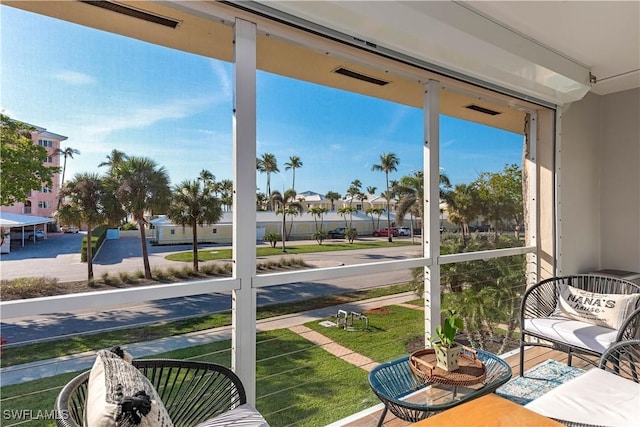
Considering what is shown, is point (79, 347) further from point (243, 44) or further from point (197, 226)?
point (243, 44)

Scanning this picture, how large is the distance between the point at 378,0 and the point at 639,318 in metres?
2.62

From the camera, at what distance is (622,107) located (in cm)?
342

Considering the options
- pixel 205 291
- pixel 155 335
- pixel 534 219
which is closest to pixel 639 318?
pixel 534 219

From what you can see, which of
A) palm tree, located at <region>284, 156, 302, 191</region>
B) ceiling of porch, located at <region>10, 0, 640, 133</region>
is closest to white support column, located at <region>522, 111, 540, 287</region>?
ceiling of porch, located at <region>10, 0, 640, 133</region>

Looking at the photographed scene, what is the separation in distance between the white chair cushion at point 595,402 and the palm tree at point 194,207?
1711mm

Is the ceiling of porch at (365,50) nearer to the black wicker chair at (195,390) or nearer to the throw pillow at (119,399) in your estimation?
the throw pillow at (119,399)

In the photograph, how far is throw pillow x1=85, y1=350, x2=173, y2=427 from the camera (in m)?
0.87

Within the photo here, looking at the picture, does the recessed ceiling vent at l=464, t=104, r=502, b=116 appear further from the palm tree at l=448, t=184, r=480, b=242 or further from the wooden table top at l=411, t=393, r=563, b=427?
the wooden table top at l=411, t=393, r=563, b=427

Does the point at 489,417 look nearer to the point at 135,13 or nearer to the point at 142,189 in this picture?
the point at 142,189

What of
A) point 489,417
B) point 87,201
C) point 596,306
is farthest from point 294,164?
point 596,306

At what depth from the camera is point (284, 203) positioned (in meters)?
1.96

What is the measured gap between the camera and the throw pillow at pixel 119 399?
0.87 m

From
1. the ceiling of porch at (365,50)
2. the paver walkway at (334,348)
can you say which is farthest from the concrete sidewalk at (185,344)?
the ceiling of porch at (365,50)

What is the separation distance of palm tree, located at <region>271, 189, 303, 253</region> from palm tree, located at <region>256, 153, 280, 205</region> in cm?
5
